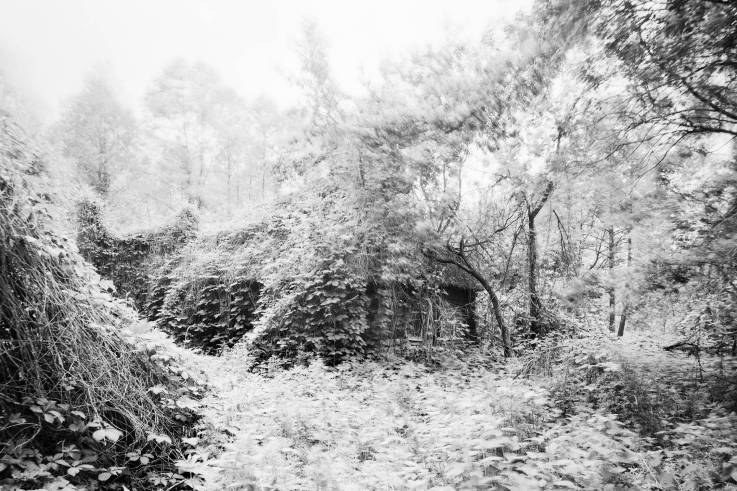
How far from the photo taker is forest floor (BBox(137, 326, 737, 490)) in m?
2.20

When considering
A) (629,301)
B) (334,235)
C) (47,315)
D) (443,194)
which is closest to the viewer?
(47,315)

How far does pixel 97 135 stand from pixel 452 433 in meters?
19.3

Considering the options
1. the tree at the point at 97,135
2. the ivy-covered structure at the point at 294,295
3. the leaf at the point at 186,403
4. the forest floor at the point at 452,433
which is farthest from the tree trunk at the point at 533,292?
the tree at the point at 97,135

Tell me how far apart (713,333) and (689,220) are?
6.82 feet

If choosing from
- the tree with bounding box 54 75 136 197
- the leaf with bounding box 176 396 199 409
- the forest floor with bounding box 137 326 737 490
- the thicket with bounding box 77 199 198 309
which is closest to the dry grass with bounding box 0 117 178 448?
the leaf with bounding box 176 396 199 409

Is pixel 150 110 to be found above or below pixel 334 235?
above

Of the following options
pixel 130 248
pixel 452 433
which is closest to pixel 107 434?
pixel 452 433

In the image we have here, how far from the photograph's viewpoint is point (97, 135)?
15930 millimetres

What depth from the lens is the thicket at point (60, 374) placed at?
8.13 feet

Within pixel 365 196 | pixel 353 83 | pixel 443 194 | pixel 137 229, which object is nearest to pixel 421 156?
pixel 443 194

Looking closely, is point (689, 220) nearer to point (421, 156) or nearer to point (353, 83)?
point (421, 156)

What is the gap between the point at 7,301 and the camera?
2619mm

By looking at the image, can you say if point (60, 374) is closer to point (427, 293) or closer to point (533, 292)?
point (427, 293)

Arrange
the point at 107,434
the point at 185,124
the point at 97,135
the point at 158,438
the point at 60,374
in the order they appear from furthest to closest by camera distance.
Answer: the point at 185,124 → the point at 97,135 → the point at 158,438 → the point at 60,374 → the point at 107,434
